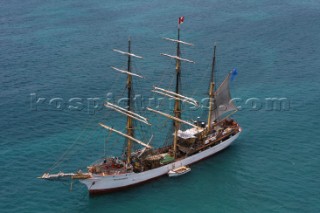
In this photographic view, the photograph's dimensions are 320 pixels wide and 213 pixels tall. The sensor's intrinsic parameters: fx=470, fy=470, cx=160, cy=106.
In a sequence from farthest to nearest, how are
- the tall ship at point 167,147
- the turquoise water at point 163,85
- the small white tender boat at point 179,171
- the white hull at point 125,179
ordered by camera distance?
the small white tender boat at point 179,171, the turquoise water at point 163,85, the tall ship at point 167,147, the white hull at point 125,179

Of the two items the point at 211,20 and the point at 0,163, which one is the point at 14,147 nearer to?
the point at 0,163

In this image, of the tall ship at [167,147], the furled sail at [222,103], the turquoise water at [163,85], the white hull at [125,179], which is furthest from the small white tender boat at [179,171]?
the furled sail at [222,103]

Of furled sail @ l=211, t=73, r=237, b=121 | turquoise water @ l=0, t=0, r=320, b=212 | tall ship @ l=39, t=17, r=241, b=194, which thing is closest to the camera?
tall ship @ l=39, t=17, r=241, b=194

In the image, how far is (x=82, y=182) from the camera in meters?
85.8

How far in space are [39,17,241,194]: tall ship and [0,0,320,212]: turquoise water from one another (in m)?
2.52

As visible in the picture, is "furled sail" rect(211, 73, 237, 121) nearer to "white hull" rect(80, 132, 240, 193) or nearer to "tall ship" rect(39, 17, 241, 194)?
"tall ship" rect(39, 17, 241, 194)

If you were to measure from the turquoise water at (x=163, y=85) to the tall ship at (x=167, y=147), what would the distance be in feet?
8.28

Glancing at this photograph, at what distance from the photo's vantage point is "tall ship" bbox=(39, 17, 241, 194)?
87.4 metres

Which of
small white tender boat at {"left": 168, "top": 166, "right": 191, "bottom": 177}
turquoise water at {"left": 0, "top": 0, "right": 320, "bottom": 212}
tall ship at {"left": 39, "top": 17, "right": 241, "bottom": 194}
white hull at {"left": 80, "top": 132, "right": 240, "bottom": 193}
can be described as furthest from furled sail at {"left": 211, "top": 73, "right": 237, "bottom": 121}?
small white tender boat at {"left": 168, "top": 166, "right": 191, "bottom": 177}

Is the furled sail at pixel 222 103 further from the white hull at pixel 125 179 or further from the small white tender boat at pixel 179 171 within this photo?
the small white tender boat at pixel 179 171

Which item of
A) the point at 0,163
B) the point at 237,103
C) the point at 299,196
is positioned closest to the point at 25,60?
the point at 0,163

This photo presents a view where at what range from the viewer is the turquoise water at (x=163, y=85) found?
88125 millimetres

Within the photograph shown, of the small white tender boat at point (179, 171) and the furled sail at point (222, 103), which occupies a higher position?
the furled sail at point (222, 103)

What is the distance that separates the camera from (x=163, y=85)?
129500mm
